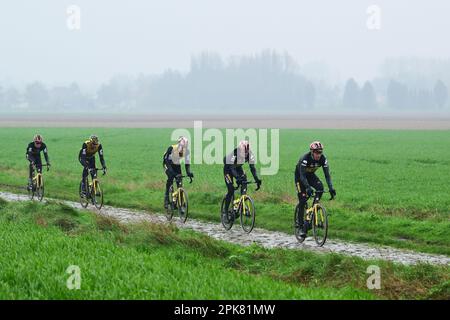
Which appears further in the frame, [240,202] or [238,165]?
[238,165]

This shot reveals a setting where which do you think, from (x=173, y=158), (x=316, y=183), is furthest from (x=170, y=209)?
(x=316, y=183)

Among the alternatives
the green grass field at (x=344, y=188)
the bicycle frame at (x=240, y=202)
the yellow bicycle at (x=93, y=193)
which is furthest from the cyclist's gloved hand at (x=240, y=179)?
the yellow bicycle at (x=93, y=193)

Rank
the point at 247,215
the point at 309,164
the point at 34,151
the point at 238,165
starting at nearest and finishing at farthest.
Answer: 1. the point at 309,164
2. the point at 247,215
3. the point at 238,165
4. the point at 34,151

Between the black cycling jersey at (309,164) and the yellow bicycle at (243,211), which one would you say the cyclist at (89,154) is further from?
the black cycling jersey at (309,164)

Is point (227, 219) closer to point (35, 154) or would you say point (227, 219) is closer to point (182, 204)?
point (182, 204)

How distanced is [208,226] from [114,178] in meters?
14.5

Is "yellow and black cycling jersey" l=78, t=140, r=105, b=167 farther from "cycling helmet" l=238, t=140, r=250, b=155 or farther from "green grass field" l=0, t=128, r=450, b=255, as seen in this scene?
"cycling helmet" l=238, t=140, r=250, b=155

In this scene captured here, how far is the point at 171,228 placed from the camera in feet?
55.4

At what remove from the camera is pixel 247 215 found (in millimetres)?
18891

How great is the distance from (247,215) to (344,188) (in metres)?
10.3

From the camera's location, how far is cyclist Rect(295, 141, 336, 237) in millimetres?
16297
